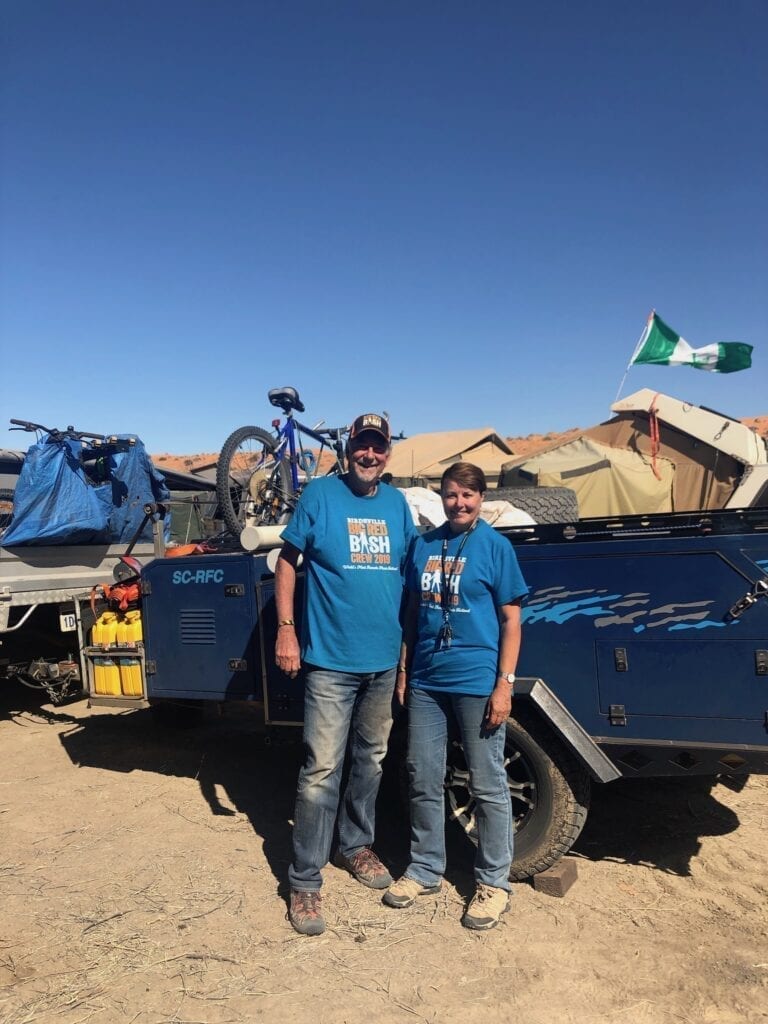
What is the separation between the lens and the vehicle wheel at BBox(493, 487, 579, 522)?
605cm

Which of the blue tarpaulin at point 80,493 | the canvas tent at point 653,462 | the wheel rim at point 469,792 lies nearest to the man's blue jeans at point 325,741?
the wheel rim at point 469,792

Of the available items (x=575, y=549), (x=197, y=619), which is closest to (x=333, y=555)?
(x=575, y=549)

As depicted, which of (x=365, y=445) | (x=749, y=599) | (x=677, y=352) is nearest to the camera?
(x=749, y=599)

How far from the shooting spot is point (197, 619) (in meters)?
4.54

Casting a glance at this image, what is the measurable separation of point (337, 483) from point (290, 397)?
4.44m

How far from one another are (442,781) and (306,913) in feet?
2.78

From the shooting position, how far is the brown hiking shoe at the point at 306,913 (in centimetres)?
326

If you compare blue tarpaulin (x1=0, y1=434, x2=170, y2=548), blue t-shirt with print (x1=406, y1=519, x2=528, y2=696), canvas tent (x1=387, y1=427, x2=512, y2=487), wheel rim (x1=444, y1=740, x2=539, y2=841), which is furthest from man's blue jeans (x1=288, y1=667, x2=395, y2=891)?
canvas tent (x1=387, y1=427, x2=512, y2=487)

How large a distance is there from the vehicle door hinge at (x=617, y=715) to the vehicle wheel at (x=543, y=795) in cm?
31

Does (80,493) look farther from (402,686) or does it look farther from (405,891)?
(405,891)

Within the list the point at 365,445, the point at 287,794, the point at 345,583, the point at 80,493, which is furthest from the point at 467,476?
the point at 80,493

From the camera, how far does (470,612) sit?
3.25 m

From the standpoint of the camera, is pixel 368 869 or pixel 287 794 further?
pixel 287 794

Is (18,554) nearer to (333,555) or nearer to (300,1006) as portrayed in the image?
(333,555)
